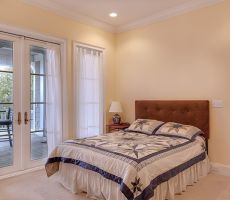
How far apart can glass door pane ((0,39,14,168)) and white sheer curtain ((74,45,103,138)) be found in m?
1.21

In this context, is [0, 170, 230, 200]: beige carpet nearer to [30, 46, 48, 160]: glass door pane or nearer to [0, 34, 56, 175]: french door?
[0, 34, 56, 175]: french door

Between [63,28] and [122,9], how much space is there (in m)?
1.18

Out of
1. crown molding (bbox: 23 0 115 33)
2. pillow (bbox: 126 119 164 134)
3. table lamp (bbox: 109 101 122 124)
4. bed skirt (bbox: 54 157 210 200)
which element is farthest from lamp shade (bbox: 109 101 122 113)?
bed skirt (bbox: 54 157 210 200)

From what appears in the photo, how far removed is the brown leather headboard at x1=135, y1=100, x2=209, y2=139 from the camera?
3.66 meters

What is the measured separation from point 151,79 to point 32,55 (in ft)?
7.78

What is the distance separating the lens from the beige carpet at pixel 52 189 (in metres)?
2.72

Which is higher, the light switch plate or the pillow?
the light switch plate

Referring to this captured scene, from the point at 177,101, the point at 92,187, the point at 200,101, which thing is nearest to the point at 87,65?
the point at 177,101

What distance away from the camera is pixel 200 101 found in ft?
12.1

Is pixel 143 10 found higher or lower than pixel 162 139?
higher

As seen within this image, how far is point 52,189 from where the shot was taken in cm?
296

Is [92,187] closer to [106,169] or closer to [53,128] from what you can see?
[106,169]

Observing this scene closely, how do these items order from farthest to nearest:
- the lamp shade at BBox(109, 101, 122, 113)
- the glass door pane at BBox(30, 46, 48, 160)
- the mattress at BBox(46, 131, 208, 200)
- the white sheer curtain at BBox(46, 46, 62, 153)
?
the lamp shade at BBox(109, 101, 122, 113), the white sheer curtain at BBox(46, 46, 62, 153), the glass door pane at BBox(30, 46, 48, 160), the mattress at BBox(46, 131, 208, 200)

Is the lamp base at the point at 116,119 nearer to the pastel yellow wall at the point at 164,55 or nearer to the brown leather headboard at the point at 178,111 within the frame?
the pastel yellow wall at the point at 164,55
